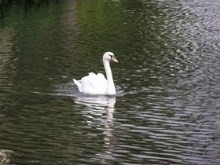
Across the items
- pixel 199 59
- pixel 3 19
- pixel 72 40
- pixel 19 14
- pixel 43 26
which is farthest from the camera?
pixel 19 14

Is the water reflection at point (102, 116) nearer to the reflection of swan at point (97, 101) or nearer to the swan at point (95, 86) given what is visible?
the reflection of swan at point (97, 101)

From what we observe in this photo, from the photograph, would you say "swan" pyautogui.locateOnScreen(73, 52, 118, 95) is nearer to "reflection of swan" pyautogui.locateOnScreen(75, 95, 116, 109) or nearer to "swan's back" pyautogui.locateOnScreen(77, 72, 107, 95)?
"swan's back" pyautogui.locateOnScreen(77, 72, 107, 95)

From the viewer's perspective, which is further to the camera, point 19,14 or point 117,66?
point 19,14

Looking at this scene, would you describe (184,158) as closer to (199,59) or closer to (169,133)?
(169,133)

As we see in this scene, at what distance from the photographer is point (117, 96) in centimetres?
2331

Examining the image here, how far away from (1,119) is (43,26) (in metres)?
26.9

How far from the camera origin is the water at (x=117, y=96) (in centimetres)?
1631

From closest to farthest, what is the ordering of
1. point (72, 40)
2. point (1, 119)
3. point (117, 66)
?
point (1, 119) → point (117, 66) → point (72, 40)

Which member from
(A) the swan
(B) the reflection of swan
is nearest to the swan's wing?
(A) the swan

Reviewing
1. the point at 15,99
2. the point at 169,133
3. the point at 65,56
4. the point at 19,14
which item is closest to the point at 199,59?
the point at 65,56

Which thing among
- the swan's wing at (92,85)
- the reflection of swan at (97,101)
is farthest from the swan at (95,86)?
the reflection of swan at (97,101)

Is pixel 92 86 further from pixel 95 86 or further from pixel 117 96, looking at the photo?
pixel 117 96

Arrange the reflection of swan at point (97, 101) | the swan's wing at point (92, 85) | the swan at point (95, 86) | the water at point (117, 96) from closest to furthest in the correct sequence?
the water at point (117, 96), the reflection of swan at point (97, 101), the swan at point (95, 86), the swan's wing at point (92, 85)

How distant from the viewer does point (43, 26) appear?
150 ft
